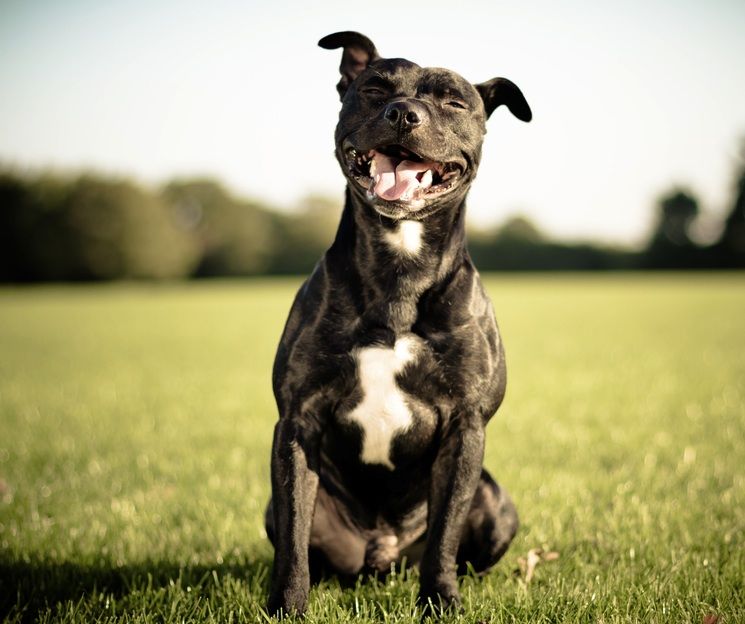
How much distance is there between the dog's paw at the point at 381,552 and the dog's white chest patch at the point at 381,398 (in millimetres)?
464

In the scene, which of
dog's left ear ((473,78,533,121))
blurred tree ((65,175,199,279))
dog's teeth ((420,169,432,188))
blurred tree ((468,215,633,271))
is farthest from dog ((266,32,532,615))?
blurred tree ((65,175,199,279))

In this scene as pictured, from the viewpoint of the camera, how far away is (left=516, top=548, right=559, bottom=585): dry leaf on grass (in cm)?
353

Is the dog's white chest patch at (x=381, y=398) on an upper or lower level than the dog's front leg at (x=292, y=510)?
upper

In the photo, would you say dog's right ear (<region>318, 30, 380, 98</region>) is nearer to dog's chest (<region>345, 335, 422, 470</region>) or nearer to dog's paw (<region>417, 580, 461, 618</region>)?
dog's chest (<region>345, 335, 422, 470</region>)

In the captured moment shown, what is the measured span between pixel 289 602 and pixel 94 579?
3.95 feet

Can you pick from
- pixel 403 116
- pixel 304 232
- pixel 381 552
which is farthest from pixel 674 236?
pixel 403 116

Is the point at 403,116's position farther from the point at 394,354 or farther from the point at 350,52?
the point at 394,354

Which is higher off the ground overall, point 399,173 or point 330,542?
point 399,173

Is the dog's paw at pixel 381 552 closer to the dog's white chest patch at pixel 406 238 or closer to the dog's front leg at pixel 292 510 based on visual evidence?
the dog's front leg at pixel 292 510

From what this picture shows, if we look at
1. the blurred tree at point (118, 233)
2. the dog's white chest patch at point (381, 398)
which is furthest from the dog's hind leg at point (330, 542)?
the blurred tree at point (118, 233)

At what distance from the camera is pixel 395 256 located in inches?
122

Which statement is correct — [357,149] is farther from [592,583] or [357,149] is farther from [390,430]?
[592,583]

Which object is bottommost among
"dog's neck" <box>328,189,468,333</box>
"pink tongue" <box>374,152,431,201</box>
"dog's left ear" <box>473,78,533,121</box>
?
"dog's neck" <box>328,189,468,333</box>

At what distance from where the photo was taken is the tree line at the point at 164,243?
2336 inches
